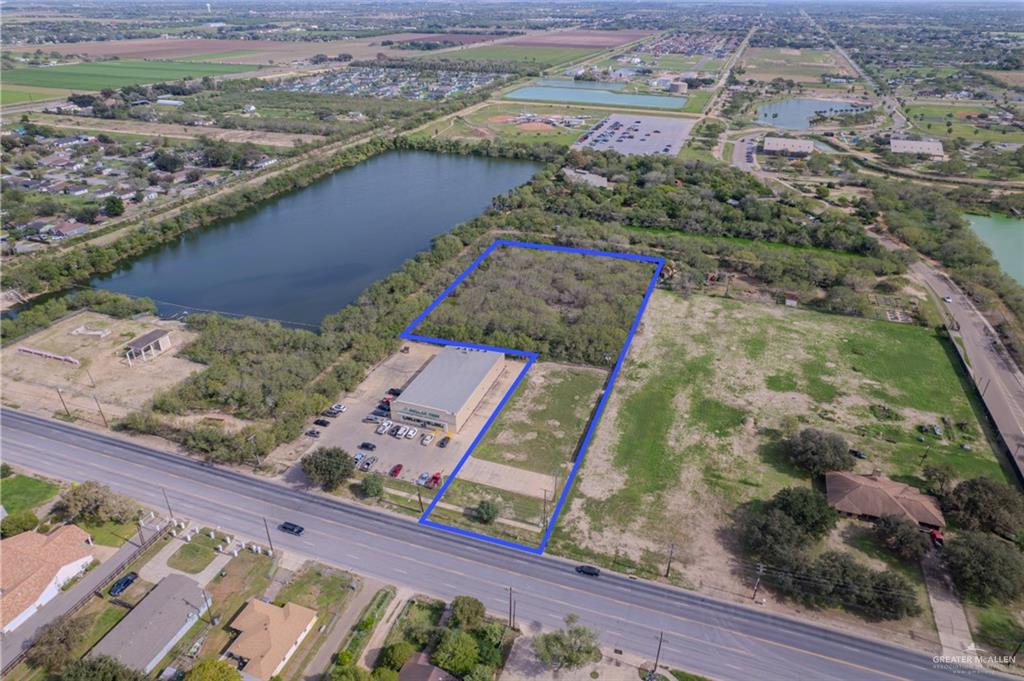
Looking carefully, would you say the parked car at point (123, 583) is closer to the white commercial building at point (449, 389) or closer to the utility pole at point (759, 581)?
the white commercial building at point (449, 389)

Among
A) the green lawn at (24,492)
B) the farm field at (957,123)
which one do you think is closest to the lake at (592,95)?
the farm field at (957,123)

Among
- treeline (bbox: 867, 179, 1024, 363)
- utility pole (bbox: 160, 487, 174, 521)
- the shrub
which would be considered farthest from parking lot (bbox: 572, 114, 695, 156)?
utility pole (bbox: 160, 487, 174, 521)

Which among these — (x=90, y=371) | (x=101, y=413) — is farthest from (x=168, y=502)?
(x=90, y=371)

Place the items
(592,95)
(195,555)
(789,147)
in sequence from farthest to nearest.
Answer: (592,95), (789,147), (195,555)

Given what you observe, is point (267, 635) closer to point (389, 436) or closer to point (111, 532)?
point (111, 532)

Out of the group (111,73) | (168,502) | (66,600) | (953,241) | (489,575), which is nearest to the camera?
(66,600)

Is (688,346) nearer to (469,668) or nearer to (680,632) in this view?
(680,632)

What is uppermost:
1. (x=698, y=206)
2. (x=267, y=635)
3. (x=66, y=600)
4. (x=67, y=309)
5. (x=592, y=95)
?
(x=592, y=95)

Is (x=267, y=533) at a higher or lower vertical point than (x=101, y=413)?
lower
